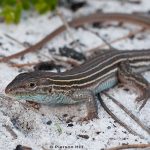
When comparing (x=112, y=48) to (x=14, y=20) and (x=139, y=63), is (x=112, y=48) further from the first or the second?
(x=14, y=20)

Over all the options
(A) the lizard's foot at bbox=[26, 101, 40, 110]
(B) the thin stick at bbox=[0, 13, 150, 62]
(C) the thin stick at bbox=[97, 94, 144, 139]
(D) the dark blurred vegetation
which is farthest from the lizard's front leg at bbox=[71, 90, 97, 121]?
(D) the dark blurred vegetation

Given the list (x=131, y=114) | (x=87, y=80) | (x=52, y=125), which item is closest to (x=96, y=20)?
(x=87, y=80)

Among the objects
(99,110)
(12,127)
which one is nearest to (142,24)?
(99,110)

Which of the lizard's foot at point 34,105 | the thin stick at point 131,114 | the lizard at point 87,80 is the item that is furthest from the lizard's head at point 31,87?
the thin stick at point 131,114

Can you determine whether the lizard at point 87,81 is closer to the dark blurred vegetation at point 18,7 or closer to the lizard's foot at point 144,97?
the lizard's foot at point 144,97

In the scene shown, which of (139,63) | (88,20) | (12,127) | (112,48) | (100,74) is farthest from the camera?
(88,20)

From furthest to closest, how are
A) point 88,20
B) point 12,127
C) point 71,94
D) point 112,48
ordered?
point 88,20
point 112,48
point 71,94
point 12,127

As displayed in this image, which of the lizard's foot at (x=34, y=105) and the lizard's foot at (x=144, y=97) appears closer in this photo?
the lizard's foot at (x=34, y=105)

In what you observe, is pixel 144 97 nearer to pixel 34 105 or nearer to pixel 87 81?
pixel 87 81
